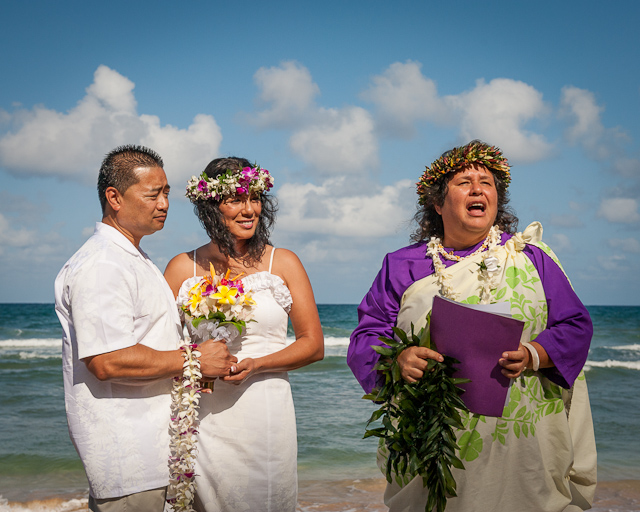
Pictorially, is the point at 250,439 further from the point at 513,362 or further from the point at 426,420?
the point at 513,362

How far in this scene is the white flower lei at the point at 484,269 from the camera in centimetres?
286

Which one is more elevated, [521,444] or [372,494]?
[521,444]

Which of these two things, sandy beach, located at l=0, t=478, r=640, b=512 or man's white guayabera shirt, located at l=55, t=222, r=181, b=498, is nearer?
man's white guayabera shirt, located at l=55, t=222, r=181, b=498

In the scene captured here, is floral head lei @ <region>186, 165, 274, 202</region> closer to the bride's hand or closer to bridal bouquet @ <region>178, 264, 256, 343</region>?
bridal bouquet @ <region>178, 264, 256, 343</region>

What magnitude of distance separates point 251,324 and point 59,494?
14.1ft

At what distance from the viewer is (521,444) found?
278 cm

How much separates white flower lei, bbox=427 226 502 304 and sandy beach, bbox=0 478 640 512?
3530mm

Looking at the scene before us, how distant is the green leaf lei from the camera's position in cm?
260

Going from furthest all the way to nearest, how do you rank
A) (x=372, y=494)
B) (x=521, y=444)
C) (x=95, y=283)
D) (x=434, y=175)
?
(x=372, y=494) → (x=434, y=175) → (x=521, y=444) → (x=95, y=283)

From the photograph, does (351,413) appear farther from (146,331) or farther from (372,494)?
(146,331)

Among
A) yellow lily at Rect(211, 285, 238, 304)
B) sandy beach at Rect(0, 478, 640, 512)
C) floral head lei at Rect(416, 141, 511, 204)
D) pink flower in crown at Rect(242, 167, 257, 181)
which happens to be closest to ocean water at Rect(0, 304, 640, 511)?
sandy beach at Rect(0, 478, 640, 512)

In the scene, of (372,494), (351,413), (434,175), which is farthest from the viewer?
(351,413)

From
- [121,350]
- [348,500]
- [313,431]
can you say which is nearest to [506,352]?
[121,350]

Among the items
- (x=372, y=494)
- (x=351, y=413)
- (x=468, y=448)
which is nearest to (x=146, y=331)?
(x=468, y=448)
